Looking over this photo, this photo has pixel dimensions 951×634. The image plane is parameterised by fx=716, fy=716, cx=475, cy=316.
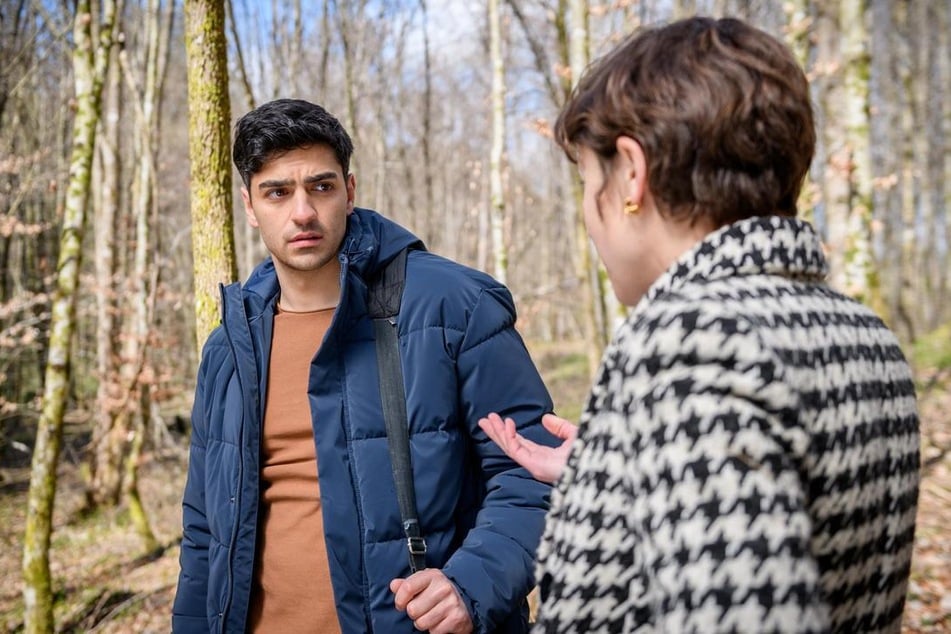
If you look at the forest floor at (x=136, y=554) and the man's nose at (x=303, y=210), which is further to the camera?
the forest floor at (x=136, y=554)

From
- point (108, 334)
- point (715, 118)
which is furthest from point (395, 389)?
point (108, 334)

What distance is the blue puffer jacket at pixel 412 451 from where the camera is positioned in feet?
6.54

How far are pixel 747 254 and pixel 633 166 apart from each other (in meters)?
0.23

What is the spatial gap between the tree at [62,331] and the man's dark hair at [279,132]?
3.55m

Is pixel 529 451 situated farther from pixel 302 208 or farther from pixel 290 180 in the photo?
pixel 290 180

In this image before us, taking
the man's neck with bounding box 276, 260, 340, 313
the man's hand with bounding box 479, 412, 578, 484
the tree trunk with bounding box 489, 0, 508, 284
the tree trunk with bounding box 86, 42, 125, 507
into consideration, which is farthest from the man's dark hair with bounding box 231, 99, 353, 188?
the tree trunk with bounding box 86, 42, 125, 507

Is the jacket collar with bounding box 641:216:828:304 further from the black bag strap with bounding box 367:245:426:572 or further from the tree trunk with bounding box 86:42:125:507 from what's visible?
the tree trunk with bounding box 86:42:125:507

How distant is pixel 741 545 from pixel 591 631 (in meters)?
0.33

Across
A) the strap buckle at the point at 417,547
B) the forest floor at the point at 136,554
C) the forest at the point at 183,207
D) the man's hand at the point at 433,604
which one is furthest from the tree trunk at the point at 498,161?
the man's hand at the point at 433,604

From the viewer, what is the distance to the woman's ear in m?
1.15

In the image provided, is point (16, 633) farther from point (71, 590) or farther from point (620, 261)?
point (620, 261)

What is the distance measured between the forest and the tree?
2 centimetres

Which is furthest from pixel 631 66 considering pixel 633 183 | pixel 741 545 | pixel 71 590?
pixel 71 590

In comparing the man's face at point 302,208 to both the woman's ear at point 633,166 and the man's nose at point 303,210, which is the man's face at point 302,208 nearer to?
the man's nose at point 303,210
